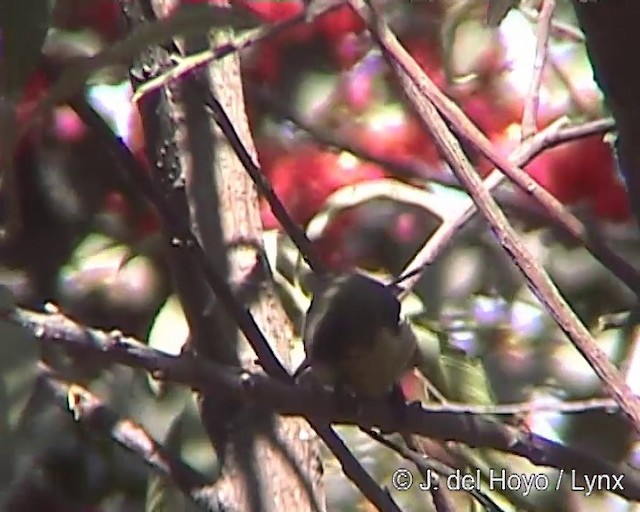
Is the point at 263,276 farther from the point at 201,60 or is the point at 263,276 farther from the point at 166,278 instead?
the point at 201,60

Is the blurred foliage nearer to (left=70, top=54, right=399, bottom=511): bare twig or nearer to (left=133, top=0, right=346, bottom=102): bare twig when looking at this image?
(left=70, top=54, right=399, bottom=511): bare twig

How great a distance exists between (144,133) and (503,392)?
468 mm

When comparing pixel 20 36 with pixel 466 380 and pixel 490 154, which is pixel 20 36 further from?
pixel 466 380

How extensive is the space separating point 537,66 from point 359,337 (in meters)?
0.43

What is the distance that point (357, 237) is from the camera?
140 cm

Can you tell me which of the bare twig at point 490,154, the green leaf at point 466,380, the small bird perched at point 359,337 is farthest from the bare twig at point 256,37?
the green leaf at point 466,380

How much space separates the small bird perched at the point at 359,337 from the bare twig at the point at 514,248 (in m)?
0.54

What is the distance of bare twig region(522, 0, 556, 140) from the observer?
805 mm

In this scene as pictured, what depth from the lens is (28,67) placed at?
41 centimetres

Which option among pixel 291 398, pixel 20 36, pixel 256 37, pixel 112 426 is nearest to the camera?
pixel 20 36

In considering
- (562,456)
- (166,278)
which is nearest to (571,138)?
(562,456)

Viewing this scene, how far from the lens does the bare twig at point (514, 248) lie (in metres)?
0.54

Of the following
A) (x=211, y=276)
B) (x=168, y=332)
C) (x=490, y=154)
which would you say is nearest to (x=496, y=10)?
(x=490, y=154)

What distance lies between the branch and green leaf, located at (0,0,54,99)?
0.23m
